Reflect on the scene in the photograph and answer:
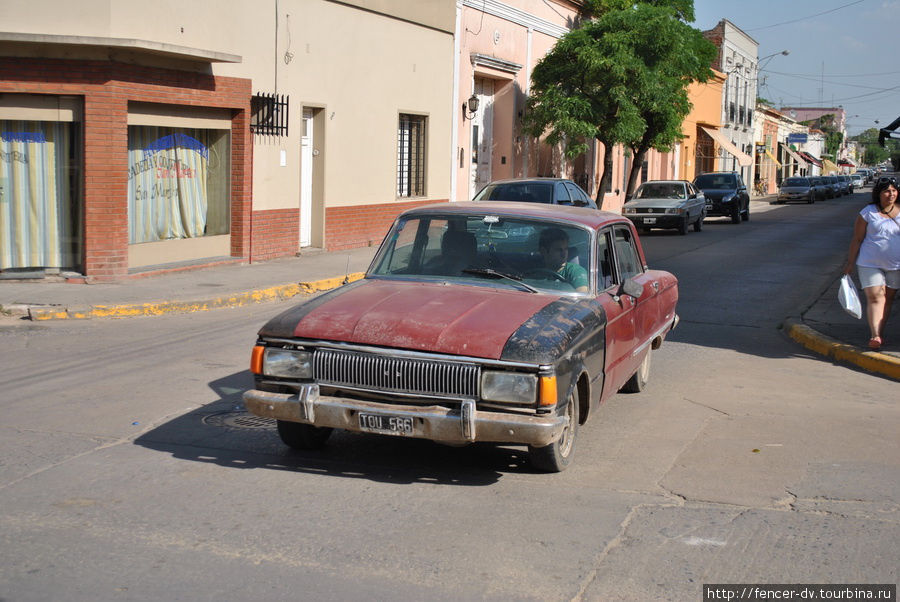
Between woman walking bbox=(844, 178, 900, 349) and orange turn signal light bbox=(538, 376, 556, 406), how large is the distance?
18.8 feet

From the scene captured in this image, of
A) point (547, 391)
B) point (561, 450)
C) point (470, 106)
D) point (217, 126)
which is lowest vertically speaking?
point (561, 450)

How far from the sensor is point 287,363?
5.99 m

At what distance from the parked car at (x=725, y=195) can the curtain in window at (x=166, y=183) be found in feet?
74.5

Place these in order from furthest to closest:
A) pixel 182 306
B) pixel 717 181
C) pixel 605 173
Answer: pixel 717 181 < pixel 605 173 < pixel 182 306

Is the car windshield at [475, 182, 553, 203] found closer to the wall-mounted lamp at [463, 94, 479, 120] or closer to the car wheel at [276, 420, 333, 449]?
the wall-mounted lamp at [463, 94, 479, 120]

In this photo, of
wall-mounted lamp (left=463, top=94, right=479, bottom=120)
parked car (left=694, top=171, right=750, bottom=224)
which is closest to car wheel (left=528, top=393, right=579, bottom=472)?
wall-mounted lamp (left=463, top=94, right=479, bottom=120)

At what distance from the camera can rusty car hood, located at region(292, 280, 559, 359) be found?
5.74 metres

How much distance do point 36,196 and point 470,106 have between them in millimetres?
13349

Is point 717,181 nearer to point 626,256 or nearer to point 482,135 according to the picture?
point 482,135

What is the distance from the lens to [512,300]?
21.2 feet

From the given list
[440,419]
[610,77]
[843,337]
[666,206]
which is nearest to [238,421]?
[440,419]

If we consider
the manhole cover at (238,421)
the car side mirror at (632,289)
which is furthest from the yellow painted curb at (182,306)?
the car side mirror at (632,289)

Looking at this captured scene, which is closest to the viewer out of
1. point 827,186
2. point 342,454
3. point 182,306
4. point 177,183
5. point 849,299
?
point 342,454

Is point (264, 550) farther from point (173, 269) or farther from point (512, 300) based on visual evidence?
point (173, 269)
